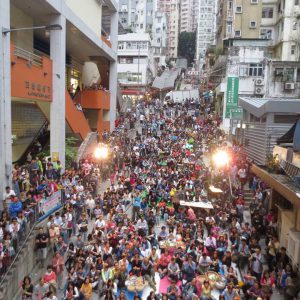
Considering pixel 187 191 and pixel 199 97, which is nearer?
pixel 187 191

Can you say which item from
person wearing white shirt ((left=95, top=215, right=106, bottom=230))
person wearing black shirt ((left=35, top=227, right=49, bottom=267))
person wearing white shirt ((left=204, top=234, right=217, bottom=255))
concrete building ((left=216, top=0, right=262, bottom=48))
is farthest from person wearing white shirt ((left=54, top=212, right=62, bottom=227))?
concrete building ((left=216, top=0, right=262, bottom=48))

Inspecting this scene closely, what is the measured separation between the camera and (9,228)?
40.2 feet

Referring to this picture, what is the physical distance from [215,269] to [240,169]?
9394mm

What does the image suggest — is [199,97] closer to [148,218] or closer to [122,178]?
[122,178]

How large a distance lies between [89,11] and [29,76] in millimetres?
11384

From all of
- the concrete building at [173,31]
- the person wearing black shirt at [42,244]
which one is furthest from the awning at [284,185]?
the concrete building at [173,31]

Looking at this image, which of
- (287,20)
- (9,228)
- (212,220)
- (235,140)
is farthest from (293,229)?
(287,20)

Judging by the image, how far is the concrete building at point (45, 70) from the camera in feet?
49.8

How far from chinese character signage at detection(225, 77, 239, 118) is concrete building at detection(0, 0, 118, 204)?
36.1 feet

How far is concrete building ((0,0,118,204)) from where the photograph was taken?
15.2m

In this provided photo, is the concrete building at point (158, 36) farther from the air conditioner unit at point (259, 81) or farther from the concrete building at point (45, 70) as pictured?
the concrete building at point (45, 70)

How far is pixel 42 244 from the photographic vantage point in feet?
45.0

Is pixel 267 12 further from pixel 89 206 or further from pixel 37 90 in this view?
pixel 89 206

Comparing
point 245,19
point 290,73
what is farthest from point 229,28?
point 290,73
